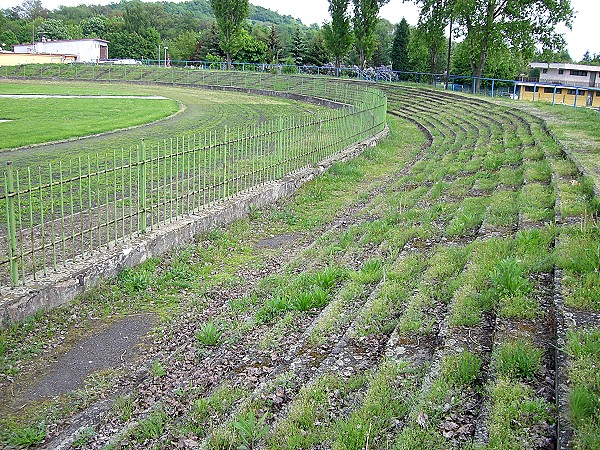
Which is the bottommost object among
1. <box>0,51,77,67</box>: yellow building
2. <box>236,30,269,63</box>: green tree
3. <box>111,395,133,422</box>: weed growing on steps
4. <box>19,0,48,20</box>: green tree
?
<box>111,395,133,422</box>: weed growing on steps

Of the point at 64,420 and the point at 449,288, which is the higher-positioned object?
the point at 449,288

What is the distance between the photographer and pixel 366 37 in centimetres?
5303

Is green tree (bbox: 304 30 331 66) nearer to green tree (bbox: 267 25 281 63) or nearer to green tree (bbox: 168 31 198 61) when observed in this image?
green tree (bbox: 267 25 281 63)

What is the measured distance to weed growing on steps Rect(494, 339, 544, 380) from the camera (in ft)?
13.7

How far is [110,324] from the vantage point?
21.5 feet

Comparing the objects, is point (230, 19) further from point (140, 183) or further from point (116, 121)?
point (140, 183)

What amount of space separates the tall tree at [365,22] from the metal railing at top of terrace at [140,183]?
3118 cm

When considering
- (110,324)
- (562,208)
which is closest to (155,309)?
(110,324)

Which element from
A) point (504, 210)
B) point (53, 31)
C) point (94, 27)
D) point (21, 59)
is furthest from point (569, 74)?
point (53, 31)

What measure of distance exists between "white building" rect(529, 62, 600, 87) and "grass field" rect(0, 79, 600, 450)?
216 ft

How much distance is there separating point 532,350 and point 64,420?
3624 millimetres

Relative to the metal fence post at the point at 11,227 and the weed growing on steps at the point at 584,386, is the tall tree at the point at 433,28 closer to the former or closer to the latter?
the metal fence post at the point at 11,227

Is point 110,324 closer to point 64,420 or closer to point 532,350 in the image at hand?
point 64,420

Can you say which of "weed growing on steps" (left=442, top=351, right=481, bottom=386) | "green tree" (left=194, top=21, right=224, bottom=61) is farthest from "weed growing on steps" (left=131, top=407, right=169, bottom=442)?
"green tree" (left=194, top=21, right=224, bottom=61)
